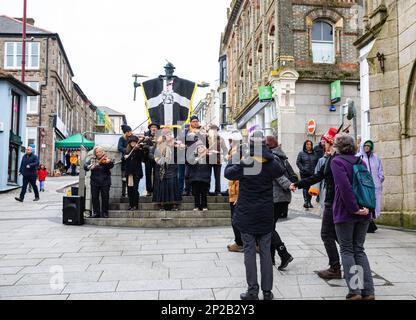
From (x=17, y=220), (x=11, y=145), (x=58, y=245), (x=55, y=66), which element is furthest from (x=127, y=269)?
(x=55, y=66)

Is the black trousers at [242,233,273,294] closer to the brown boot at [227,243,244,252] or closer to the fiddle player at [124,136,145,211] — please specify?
the brown boot at [227,243,244,252]

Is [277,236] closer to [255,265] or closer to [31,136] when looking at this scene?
[255,265]

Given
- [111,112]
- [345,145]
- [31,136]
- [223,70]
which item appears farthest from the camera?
[111,112]

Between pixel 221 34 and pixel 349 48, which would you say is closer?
Answer: pixel 349 48

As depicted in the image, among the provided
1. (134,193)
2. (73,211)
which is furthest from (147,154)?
(73,211)

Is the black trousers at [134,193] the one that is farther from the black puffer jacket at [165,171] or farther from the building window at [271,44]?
the building window at [271,44]

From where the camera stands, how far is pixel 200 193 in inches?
379

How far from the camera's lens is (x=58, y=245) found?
7168mm

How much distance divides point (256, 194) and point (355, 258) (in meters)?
1.25

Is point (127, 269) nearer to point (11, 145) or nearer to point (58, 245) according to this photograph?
point (58, 245)

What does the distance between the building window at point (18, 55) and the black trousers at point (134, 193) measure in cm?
3493

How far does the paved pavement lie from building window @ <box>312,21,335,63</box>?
602 inches

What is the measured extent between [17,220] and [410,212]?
30.6ft

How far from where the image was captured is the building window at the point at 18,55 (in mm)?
38625
